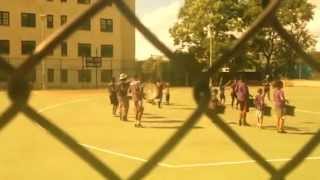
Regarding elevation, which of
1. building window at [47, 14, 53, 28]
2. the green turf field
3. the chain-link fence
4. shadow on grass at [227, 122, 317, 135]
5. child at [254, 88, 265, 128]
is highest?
building window at [47, 14, 53, 28]

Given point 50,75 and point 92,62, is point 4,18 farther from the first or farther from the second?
point 92,62

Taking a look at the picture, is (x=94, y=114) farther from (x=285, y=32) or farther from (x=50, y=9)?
(x=50, y=9)

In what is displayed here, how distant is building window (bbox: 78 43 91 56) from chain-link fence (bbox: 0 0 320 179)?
53397mm

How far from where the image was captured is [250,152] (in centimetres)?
128

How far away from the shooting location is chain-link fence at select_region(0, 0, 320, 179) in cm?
95

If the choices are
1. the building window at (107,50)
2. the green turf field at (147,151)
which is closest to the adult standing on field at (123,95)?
the green turf field at (147,151)

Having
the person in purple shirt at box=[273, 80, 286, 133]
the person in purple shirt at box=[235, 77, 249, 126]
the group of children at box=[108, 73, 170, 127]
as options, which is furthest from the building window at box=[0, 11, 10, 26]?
the person in purple shirt at box=[273, 80, 286, 133]

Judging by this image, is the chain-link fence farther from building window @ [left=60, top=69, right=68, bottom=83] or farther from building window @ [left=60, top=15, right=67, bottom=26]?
building window @ [left=60, top=69, right=68, bottom=83]

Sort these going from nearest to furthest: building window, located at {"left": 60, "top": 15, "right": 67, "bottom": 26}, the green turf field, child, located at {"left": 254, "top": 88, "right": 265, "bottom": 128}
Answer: the green turf field < child, located at {"left": 254, "top": 88, "right": 265, "bottom": 128} < building window, located at {"left": 60, "top": 15, "right": 67, "bottom": 26}

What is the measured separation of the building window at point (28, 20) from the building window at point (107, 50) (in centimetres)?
677

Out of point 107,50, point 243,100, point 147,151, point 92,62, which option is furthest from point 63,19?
point 147,151

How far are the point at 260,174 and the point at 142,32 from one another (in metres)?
7.98

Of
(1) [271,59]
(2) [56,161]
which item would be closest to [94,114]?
(2) [56,161]

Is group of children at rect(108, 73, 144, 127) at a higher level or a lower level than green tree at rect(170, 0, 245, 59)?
lower
